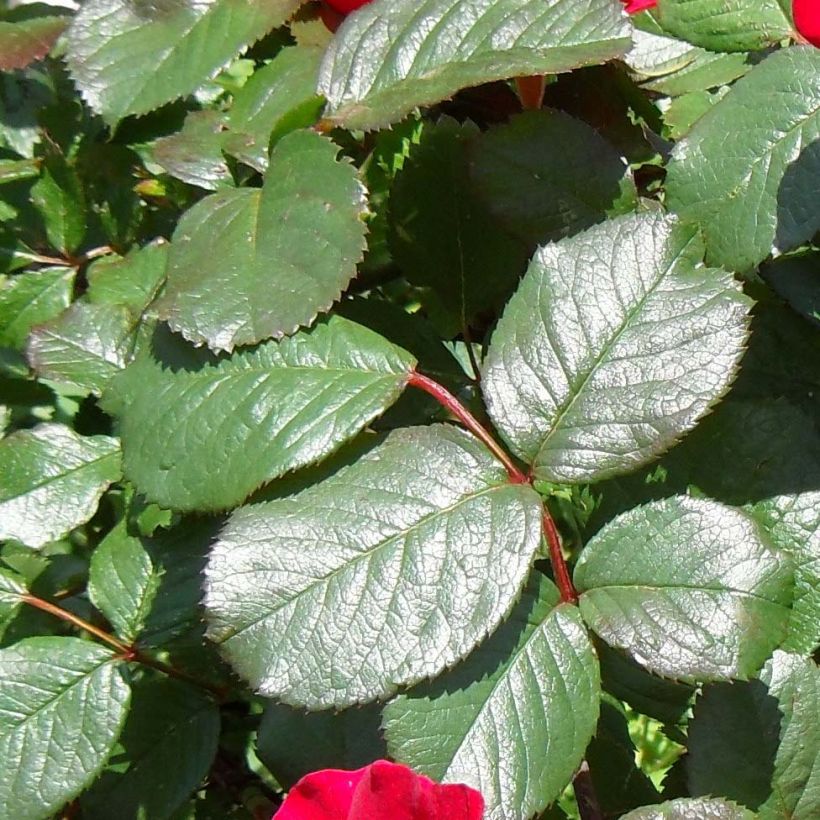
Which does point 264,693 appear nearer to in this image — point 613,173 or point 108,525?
point 613,173

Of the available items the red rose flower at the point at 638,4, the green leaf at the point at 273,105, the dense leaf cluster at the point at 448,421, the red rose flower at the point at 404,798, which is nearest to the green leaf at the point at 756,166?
the dense leaf cluster at the point at 448,421

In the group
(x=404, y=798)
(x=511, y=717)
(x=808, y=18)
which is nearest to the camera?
(x=404, y=798)

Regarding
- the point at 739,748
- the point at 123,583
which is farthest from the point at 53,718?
the point at 739,748

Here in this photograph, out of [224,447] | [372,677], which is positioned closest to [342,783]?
[372,677]

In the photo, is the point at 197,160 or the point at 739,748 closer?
the point at 739,748

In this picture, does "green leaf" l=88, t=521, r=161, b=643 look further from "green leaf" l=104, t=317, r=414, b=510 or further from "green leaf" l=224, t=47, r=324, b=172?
"green leaf" l=224, t=47, r=324, b=172

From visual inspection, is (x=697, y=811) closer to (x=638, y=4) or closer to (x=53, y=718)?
(x=53, y=718)
